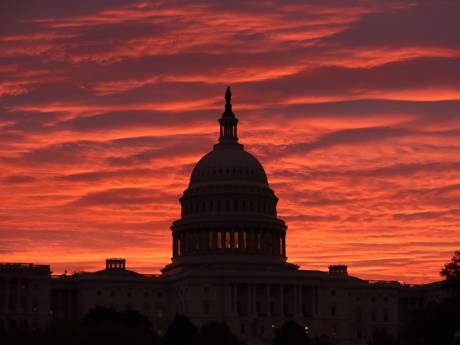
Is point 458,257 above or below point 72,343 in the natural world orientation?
above

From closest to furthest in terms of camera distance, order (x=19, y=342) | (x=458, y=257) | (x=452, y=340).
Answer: (x=19, y=342) → (x=452, y=340) → (x=458, y=257)

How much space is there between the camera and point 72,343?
170 meters

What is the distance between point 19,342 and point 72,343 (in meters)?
5.93

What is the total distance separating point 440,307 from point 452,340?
1015 cm

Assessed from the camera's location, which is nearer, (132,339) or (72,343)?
(72,343)

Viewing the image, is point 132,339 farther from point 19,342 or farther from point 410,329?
point 410,329

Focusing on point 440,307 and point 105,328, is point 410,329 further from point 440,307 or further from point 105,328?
point 105,328

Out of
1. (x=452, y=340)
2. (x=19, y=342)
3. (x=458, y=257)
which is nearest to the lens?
(x=19, y=342)

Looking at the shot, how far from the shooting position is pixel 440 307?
619 ft

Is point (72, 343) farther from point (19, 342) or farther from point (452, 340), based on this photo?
point (452, 340)

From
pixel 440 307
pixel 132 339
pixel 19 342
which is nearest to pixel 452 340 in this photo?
pixel 440 307

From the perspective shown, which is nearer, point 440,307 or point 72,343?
point 72,343

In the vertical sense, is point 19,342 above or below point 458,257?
below

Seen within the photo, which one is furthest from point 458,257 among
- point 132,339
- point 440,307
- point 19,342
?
point 19,342
